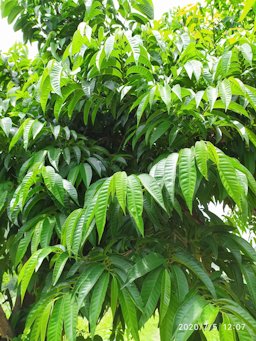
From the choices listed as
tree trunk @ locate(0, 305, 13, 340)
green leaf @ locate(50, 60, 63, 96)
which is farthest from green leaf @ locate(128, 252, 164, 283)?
tree trunk @ locate(0, 305, 13, 340)

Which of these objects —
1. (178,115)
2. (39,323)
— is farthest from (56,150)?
(39,323)

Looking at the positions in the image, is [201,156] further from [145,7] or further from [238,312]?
[145,7]

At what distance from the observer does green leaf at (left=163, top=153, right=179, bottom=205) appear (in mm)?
750

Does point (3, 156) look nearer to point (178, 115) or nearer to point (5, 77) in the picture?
point (5, 77)

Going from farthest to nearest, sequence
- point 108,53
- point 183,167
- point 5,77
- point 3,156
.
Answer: point 5,77 → point 3,156 → point 108,53 → point 183,167

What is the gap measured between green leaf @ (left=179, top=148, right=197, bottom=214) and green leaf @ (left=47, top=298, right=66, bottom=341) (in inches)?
13.2

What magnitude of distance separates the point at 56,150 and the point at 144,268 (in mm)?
443

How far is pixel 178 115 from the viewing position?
37.9 inches

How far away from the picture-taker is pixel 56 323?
754mm

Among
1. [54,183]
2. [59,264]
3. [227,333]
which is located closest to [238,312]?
[227,333]

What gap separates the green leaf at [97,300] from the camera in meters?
0.73

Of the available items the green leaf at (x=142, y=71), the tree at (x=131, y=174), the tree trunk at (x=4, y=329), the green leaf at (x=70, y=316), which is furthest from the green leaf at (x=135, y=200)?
the tree trunk at (x=4, y=329)

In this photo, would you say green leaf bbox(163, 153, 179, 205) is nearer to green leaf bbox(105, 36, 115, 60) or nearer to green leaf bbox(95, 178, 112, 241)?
green leaf bbox(95, 178, 112, 241)

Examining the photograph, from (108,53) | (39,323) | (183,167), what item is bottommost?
(39,323)
